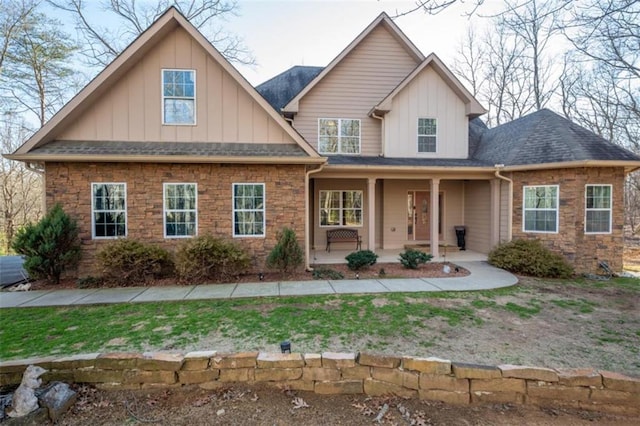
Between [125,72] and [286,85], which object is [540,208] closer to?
[286,85]

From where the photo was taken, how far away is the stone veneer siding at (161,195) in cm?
786

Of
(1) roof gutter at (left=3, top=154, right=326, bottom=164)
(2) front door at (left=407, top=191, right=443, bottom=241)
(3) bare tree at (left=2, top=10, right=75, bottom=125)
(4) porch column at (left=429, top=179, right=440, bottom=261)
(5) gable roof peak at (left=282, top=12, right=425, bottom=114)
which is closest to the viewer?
(1) roof gutter at (left=3, top=154, right=326, bottom=164)

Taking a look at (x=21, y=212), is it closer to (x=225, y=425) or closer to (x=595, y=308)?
(x=225, y=425)

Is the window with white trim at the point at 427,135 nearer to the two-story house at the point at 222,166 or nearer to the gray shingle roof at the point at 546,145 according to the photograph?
the two-story house at the point at 222,166

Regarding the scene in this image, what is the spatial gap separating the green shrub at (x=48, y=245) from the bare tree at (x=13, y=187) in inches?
491

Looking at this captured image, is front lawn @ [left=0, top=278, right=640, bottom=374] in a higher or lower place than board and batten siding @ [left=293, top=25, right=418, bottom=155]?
lower

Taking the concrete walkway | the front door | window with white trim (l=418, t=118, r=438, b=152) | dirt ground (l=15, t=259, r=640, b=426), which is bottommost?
dirt ground (l=15, t=259, r=640, b=426)

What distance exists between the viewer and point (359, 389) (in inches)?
134

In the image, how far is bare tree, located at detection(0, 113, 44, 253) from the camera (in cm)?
1694

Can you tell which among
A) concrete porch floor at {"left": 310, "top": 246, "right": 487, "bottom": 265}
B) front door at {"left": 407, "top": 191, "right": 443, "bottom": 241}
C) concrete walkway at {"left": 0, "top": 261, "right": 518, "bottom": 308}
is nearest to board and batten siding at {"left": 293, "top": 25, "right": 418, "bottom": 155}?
front door at {"left": 407, "top": 191, "right": 443, "bottom": 241}

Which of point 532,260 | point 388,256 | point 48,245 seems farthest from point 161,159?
point 532,260

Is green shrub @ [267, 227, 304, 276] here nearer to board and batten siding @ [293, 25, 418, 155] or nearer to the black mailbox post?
board and batten siding @ [293, 25, 418, 155]

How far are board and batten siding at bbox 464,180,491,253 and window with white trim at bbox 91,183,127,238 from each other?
472 inches

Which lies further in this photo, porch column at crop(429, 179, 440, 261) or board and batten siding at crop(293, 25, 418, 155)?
board and batten siding at crop(293, 25, 418, 155)
